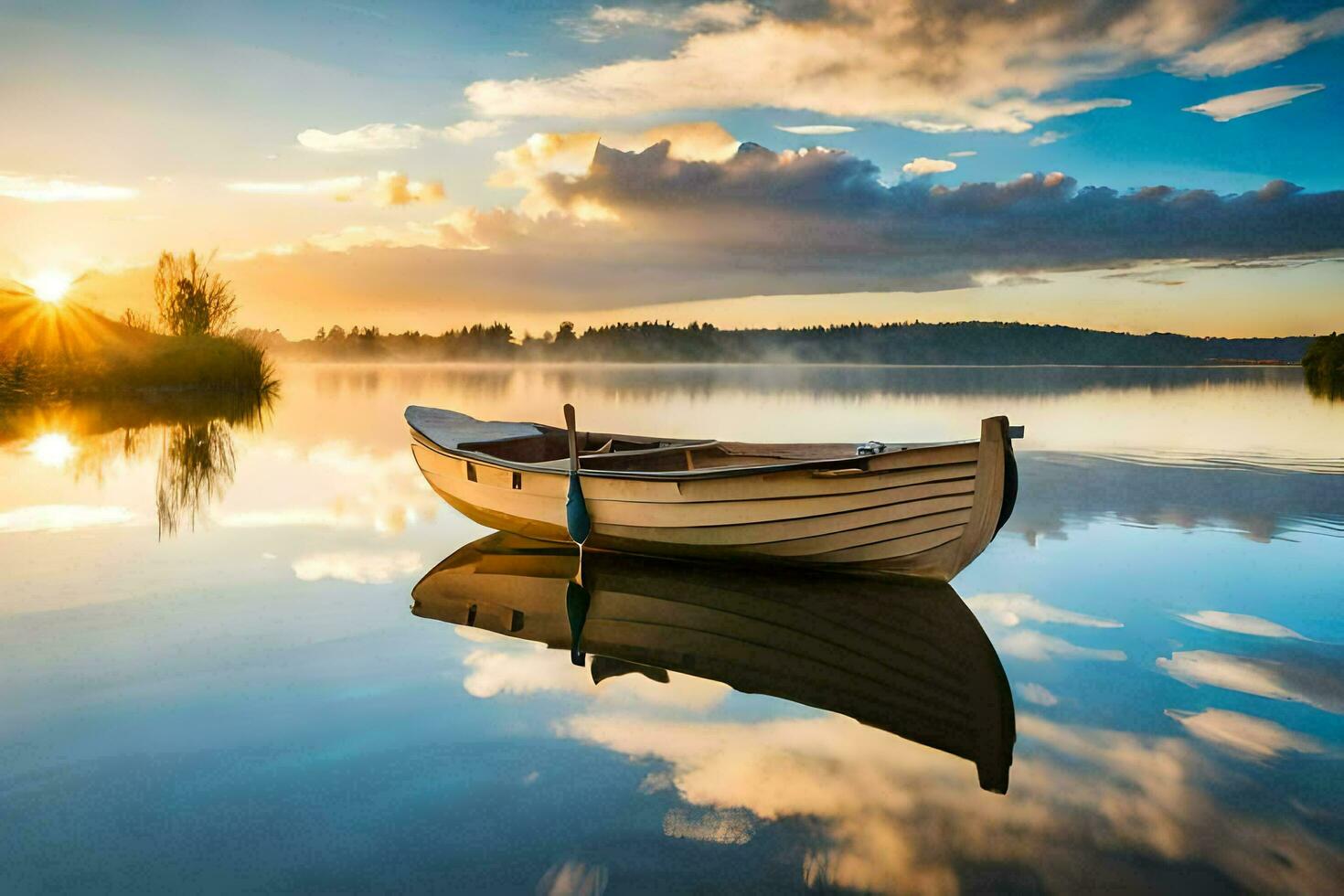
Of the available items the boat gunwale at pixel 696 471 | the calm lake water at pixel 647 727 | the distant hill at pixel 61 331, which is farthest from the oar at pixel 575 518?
the distant hill at pixel 61 331

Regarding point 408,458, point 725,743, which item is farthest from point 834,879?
point 408,458

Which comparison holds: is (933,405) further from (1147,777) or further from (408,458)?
(1147,777)

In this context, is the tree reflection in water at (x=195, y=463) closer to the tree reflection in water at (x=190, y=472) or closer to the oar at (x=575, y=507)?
the tree reflection in water at (x=190, y=472)

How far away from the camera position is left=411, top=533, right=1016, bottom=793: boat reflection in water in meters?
5.95

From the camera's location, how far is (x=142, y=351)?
121ft

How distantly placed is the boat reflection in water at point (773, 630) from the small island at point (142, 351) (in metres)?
29.9

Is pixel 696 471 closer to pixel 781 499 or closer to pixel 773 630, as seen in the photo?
pixel 781 499

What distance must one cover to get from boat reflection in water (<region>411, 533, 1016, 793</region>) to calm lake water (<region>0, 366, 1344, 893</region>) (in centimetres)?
6

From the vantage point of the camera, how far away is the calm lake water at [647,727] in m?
4.11

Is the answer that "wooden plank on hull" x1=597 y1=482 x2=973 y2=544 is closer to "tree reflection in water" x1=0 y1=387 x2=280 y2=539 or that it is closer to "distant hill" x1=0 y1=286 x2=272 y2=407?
"tree reflection in water" x1=0 y1=387 x2=280 y2=539

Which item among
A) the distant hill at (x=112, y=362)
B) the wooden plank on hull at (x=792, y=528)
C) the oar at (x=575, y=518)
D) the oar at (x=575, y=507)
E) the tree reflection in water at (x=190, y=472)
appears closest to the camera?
the wooden plank on hull at (x=792, y=528)

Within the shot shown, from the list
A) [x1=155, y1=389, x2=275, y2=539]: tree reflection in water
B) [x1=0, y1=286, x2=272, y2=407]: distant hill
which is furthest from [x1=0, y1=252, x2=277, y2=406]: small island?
[x1=155, y1=389, x2=275, y2=539]: tree reflection in water

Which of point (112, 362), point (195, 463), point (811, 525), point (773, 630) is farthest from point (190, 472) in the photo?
point (112, 362)

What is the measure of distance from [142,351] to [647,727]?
37959mm
